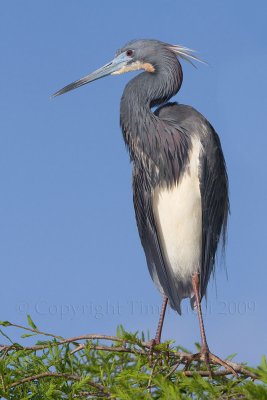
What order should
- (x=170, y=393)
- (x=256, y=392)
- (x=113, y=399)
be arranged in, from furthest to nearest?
(x=113, y=399), (x=170, y=393), (x=256, y=392)

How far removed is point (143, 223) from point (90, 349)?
138 centimetres

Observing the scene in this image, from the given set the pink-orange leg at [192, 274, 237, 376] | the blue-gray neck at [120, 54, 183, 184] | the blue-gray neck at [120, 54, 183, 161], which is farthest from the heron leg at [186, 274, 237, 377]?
the blue-gray neck at [120, 54, 183, 161]

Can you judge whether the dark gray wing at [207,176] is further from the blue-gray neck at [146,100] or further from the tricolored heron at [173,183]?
the blue-gray neck at [146,100]

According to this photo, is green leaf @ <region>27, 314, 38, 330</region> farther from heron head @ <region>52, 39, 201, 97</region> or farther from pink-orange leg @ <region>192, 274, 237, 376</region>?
heron head @ <region>52, 39, 201, 97</region>

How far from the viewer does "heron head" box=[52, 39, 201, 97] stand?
17.2 feet

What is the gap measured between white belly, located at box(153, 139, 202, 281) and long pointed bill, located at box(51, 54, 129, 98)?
98 cm

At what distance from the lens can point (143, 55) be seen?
527cm

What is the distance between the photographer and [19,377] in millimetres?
3854

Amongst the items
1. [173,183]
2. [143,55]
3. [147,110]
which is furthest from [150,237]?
[143,55]

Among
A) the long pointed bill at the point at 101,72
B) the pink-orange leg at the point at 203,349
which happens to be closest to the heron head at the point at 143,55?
the long pointed bill at the point at 101,72

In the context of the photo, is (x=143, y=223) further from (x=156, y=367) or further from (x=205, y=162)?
(x=156, y=367)

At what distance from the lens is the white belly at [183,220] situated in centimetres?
478

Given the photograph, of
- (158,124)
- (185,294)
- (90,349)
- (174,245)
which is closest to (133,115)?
(158,124)

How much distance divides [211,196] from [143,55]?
121 cm
